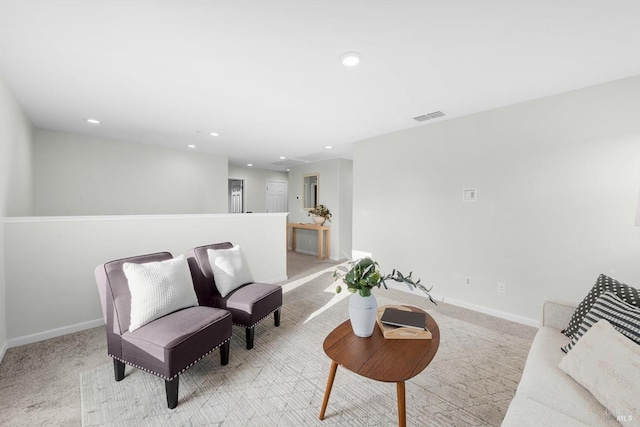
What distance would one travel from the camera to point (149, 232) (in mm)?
3088

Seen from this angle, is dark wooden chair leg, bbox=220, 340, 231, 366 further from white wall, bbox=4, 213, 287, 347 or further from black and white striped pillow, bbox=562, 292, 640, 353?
black and white striped pillow, bbox=562, 292, 640, 353

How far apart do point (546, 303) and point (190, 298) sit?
274 centimetres

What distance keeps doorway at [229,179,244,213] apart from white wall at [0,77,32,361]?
4422 millimetres

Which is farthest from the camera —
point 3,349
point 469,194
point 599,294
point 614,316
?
point 469,194

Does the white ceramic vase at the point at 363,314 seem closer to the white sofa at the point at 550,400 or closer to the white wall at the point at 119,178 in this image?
the white sofa at the point at 550,400

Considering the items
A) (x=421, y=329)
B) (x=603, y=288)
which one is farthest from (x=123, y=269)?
(x=603, y=288)

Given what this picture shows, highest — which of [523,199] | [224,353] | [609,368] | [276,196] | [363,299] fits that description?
[276,196]

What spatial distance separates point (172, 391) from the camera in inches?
63.7

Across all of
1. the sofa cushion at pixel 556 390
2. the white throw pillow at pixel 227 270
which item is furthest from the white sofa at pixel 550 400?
the white throw pillow at pixel 227 270

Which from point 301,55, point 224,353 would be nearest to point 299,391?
point 224,353

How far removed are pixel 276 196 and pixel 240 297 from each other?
6.09 meters

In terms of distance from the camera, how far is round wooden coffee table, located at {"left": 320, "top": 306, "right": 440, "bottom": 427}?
1306 millimetres

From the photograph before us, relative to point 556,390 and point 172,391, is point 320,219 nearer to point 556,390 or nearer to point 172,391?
point 172,391

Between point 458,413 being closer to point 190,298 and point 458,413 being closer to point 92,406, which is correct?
point 190,298
